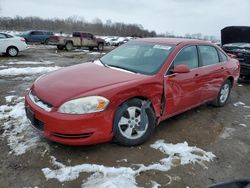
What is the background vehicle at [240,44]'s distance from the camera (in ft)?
30.4

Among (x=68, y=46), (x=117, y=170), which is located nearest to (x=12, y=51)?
(x=68, y=46)

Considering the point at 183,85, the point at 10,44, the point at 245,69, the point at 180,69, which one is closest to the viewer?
the point at 180,69

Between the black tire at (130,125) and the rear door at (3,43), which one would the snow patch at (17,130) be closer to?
the black tire at (130,125)

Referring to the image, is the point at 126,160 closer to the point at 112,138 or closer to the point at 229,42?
the point at 112,138

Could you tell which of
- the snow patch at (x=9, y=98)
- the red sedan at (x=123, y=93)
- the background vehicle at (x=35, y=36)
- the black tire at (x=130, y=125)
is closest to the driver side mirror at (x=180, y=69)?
the red sedan at (x=123, y=93)

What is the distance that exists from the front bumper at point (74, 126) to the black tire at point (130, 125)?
4.5 inches

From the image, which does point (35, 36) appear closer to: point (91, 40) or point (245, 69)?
point (91, 40)

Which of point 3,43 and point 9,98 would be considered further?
point 3,43

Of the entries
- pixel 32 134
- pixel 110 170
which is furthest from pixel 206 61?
pixel 32 134

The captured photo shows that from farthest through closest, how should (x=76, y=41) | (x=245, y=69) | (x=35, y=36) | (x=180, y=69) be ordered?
(x=35, y=36) → (x=76, y=41) → (x=245, y=69) → (x=180, y=69)

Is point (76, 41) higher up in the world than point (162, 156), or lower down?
lower down

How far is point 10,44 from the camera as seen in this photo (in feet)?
50.8

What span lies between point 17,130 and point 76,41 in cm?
2056

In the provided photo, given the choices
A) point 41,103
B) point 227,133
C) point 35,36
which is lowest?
point 35,36
